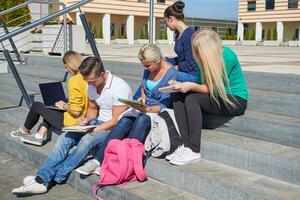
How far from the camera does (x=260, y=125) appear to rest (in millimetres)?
3881

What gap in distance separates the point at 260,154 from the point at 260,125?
0.46 m

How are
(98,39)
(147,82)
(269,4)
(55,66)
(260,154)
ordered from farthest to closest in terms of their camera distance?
(269,4), (98,39), (55,66), (147,82), (260,154)

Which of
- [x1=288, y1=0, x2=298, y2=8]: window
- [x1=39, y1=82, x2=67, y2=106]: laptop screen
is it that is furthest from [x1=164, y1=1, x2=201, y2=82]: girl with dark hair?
[x1=288, y1=0, x2=298, y2=8]: window

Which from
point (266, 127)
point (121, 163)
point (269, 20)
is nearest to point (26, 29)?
point (121, 163)

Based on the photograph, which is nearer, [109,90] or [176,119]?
[176,119]

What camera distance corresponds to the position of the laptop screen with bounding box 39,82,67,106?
5172 mm

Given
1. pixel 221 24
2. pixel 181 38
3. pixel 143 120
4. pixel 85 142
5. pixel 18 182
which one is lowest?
pixel 18 182

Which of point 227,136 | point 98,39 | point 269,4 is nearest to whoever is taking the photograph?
point 227,136

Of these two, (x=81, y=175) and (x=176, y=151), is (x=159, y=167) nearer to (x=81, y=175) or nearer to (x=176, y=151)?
(x=176, y=151)

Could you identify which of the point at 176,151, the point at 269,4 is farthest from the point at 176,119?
the point at 269,4

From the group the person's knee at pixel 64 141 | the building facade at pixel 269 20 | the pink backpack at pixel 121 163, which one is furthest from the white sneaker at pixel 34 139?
the building facade at pixel 269 20

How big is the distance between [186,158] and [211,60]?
901mm

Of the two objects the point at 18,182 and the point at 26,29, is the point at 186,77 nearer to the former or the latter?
the point at 18,182

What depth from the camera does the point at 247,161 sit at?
3.58 meters
